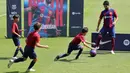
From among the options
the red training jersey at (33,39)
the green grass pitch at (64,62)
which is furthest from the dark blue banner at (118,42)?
the red training jersey at (33,39)

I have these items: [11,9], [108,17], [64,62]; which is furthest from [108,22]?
[11,9]

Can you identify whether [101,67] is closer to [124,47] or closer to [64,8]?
[124,47]

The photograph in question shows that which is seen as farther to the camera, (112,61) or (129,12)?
(129,12)

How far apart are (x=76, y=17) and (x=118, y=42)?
5265 millimetres

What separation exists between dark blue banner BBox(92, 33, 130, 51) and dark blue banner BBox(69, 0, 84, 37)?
4.76 meters

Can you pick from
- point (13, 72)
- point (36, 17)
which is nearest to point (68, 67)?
point (13, 72)

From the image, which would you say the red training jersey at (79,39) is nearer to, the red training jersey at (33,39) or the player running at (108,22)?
the player running at (108,22)

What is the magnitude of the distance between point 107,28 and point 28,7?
6.56 metres

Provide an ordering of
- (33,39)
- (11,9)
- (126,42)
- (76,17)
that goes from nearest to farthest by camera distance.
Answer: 1. (33,39)
2. (126,42)
3. (11,9)
4. (76,17)

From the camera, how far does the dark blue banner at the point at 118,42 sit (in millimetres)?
18641

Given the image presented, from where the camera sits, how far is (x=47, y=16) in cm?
2338

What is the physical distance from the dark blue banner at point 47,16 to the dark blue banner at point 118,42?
5000 millimetres

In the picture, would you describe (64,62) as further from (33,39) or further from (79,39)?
(33,39)

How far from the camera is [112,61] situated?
16.3m
